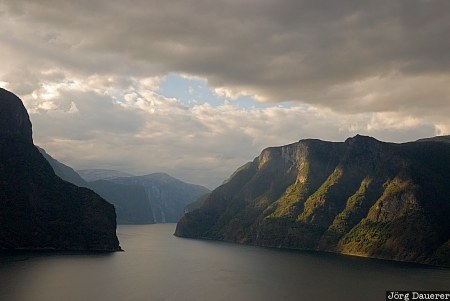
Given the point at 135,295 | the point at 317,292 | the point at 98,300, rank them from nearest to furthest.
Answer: the point at 98,300 < the point at 135,295 < the point at 317,292

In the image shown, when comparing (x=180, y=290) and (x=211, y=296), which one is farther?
(x=180, y=290)

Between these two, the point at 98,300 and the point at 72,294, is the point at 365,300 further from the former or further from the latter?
the point at 72,294

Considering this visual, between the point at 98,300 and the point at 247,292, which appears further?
the point at 247,292

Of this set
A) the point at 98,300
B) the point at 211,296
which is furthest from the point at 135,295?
the point at 211,296

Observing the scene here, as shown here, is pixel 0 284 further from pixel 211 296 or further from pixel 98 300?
pixel 211 296

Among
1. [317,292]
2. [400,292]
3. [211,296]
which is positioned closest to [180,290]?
[211,296]

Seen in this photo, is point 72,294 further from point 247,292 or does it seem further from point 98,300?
point 247,292

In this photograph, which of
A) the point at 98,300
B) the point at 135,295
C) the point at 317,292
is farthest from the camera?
the point at 317,292
